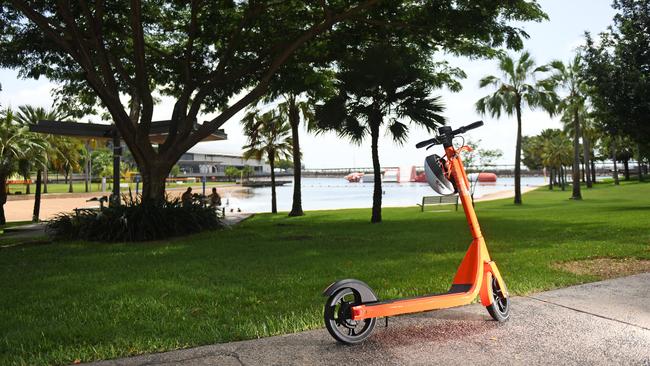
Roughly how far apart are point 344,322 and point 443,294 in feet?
2.72

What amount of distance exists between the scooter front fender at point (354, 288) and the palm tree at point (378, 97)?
534 inches

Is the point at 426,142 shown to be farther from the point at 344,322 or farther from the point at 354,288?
the point at 344,322

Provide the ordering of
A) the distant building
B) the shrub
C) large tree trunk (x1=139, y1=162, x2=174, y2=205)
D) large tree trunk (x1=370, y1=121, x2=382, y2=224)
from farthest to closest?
the distant building
large tree trunk (x1=370, y1=121, x2=382, y2=224)
large tree trunk (x1=139, y1=162, x2=174, y2=205)
the shrub

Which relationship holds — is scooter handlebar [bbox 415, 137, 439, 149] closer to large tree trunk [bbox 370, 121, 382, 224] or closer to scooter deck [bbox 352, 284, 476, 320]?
scooter deck [bbox 352, 284, 476, 320]

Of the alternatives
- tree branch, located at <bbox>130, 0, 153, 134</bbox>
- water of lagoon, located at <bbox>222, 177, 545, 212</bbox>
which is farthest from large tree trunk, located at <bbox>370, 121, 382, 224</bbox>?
water of lagoon, located at <bbox>222, 177, 545, 212</bbox>

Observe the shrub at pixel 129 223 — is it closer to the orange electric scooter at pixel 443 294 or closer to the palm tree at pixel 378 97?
the palm tree at pixel 378 97

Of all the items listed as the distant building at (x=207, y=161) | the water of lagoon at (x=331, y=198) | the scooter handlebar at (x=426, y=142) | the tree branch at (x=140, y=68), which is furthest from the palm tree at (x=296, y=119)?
the distant building at (x=207, y=161)

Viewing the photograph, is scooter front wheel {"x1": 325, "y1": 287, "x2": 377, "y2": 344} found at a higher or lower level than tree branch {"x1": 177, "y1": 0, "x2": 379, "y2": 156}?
lower

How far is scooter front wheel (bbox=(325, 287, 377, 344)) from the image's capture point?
3775mm

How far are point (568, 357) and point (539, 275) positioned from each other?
2.95 meters

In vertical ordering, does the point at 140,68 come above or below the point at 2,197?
above

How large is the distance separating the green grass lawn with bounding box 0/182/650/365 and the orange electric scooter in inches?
22.2

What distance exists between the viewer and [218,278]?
6.81m

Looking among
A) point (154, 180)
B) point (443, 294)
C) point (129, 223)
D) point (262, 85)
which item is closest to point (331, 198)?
point (262, 85)
